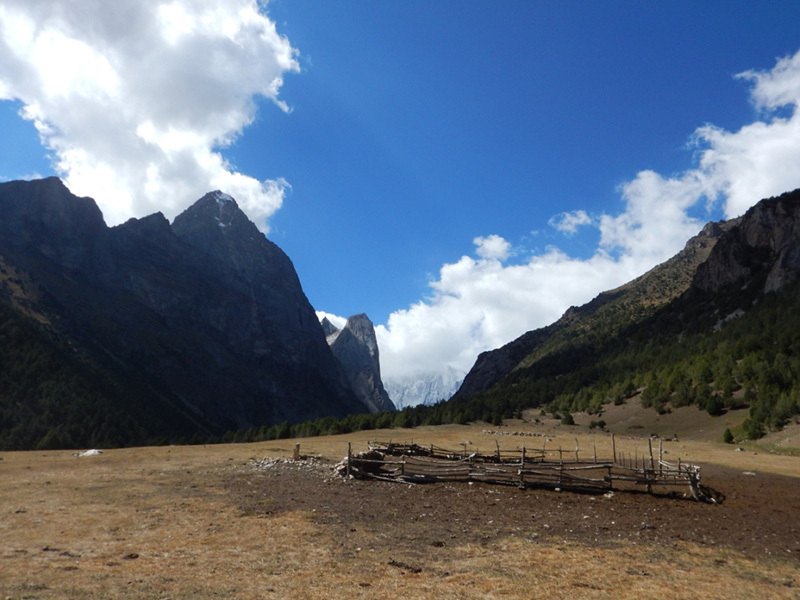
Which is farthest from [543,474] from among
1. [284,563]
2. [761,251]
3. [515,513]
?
[761,251]

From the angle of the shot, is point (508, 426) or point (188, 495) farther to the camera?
point (508, 426)

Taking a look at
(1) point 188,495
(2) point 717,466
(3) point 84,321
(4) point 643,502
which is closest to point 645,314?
(2) point 717,466

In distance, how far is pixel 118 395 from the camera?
147750 millimetres

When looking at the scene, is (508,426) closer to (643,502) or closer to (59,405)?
(643,502)

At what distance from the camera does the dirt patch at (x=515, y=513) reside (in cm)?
1501

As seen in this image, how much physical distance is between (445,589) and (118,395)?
164m

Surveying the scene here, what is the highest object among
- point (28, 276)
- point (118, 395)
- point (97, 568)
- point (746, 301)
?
→ point (28, 276)

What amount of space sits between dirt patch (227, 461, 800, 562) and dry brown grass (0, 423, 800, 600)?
2.45ft

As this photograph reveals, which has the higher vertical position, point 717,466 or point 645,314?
point 645,314

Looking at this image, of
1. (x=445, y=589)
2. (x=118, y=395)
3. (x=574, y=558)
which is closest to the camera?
(x=445, y=589)

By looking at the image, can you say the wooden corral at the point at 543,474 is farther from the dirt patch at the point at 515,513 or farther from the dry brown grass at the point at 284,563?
the dry brown grass at the point at 284,563

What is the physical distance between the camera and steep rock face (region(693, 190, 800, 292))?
360 ft

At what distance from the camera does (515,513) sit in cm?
1881

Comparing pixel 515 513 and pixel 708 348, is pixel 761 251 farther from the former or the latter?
pixel 515 513
